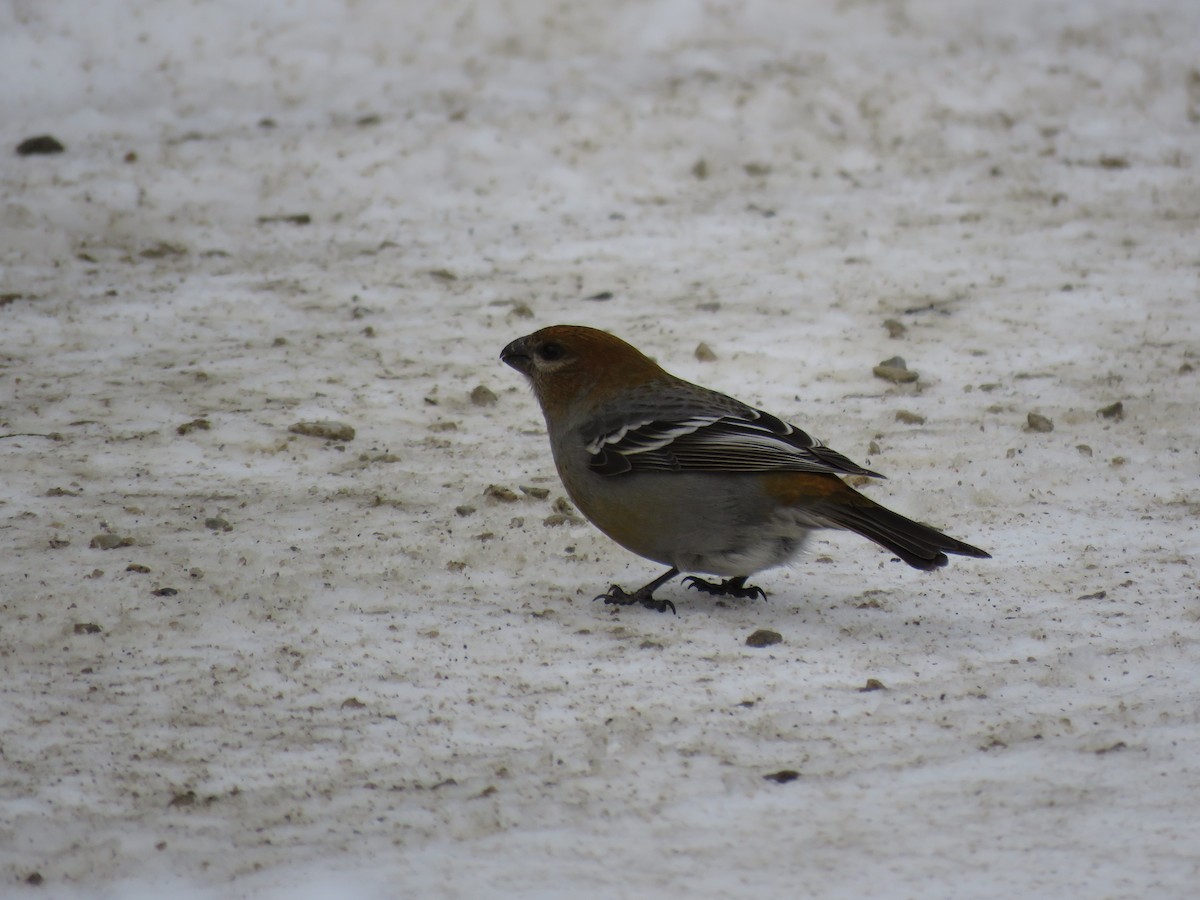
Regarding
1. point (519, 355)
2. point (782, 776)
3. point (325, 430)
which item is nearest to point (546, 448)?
point (519, 355)

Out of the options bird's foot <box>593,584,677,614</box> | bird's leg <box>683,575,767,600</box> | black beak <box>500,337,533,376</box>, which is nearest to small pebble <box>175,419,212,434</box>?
black beak <box>500,337,533,376</box>

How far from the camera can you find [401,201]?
8.80 m

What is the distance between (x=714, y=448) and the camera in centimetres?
491

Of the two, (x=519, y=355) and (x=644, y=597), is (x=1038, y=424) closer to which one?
(x=644, y=597)

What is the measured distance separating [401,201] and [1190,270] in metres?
4.59

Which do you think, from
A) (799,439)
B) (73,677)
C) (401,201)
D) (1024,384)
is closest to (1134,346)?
(1024,384)

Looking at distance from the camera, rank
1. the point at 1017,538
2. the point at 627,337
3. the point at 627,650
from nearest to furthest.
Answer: the point at 627,650 < the point at 1017,538 < the point at 627,337

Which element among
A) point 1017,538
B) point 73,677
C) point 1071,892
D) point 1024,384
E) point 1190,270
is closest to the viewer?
point 1071,892

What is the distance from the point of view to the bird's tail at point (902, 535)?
461 cm

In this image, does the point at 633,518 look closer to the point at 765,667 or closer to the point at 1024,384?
the point at 765,667

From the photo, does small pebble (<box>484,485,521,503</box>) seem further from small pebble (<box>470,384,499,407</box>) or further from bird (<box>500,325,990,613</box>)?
small pebble (<box>470,384,499,407</box>)

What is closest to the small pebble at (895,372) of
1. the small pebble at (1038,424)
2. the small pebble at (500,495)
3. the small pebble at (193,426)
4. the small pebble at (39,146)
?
the small pebble at (1038,424)

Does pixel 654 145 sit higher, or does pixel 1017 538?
pixel 654 145

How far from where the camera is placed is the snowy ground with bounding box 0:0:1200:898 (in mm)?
3545
